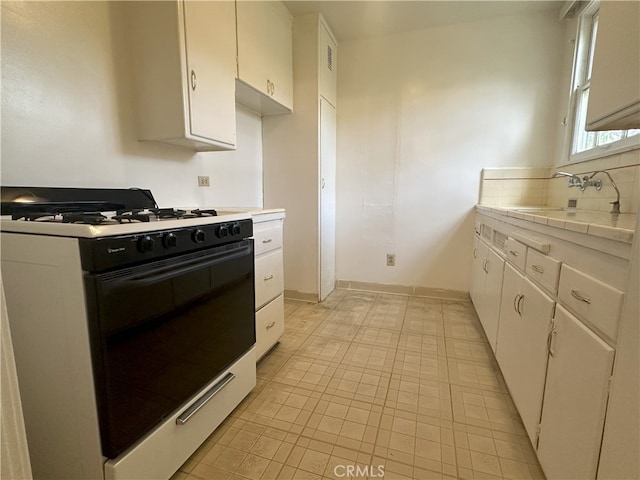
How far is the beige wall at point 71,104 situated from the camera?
1127 millimetres

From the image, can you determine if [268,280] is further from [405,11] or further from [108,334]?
[405,11]

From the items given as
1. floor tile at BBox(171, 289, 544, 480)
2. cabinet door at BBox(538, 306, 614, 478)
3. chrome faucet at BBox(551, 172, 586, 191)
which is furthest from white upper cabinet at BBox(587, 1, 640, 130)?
floor tile at BBox(171, 289, 544, 480)

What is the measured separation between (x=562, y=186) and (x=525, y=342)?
5.80 ft

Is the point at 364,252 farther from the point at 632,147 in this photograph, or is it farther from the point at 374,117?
the point at 632,147

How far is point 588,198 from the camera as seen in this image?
6.58ft

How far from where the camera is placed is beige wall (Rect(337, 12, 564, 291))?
2686 millimetres

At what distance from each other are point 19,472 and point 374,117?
3260mm

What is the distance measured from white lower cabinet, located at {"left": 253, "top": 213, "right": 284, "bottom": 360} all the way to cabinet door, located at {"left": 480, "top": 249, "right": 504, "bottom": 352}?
4.40 feet

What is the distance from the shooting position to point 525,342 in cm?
129

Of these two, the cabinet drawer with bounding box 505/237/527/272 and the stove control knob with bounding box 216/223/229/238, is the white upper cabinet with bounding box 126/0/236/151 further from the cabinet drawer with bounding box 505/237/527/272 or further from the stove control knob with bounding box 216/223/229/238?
the cabinet drawer with bounding box 505/237/527/272

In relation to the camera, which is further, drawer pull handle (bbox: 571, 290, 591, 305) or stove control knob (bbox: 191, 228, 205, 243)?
stove control knob (bbox: 191, 228, 205, 243)

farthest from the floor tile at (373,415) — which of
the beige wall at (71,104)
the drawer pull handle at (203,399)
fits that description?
the beige wall at (71,104)

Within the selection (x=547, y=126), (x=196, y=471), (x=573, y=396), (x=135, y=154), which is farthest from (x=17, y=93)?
(x=547, y=126)

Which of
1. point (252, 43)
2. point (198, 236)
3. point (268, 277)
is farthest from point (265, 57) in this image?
point (198, 236)
